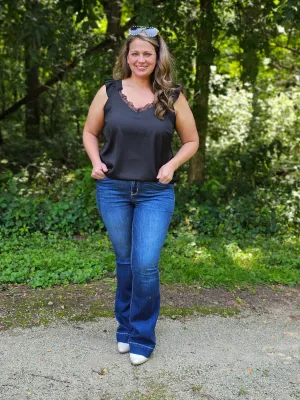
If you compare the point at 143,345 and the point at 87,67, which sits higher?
the point at 87,67

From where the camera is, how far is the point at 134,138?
3105 millimetres

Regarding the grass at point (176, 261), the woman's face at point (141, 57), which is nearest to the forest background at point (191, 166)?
the grass at point (176, 261)

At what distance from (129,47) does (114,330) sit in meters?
2.02

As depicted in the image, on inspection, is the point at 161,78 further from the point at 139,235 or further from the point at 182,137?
the point at 139,235

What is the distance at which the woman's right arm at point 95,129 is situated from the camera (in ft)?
10.5

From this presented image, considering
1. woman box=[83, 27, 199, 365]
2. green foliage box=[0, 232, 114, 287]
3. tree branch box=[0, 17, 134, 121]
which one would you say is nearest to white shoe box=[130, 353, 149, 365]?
woman box=[83, 27, 199, 365]

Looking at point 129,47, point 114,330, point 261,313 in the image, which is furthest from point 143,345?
point 129,47

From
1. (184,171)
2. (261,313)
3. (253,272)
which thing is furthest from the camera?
(184,171)

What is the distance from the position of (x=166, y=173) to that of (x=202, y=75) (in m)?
4.32

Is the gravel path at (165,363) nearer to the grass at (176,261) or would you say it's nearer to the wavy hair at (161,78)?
the grass at (176,261)

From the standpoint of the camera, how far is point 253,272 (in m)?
5.16

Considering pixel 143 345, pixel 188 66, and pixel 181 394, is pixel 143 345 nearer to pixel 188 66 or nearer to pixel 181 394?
pixel 181 394

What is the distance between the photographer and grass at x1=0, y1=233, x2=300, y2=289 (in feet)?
16.0

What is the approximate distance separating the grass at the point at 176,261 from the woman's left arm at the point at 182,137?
1866 mm
